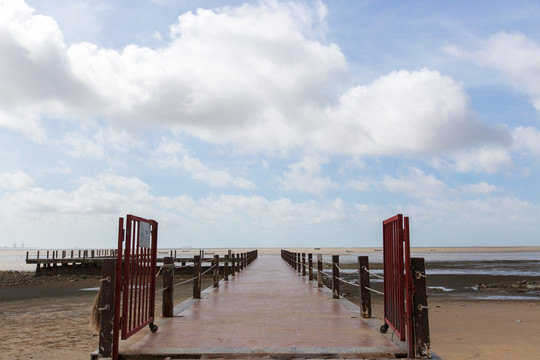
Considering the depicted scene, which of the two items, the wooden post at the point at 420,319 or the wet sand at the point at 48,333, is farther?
the wet sand at the point at 48,333

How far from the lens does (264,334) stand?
6.59 metres

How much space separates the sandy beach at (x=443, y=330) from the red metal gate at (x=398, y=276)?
2.41 metres

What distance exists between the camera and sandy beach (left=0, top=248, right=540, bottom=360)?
8.22 metres

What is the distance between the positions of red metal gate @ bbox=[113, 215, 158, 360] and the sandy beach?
7.34 feet

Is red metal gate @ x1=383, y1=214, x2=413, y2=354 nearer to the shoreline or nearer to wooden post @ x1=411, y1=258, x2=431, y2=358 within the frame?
wooden post @ x1=411, y1=258, x2=431, y2=358

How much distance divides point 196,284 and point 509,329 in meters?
7.32

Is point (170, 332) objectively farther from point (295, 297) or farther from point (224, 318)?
point (295, 297)

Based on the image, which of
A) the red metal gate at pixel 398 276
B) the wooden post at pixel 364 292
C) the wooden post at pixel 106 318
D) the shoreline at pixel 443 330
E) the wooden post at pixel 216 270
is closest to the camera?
the wooden post at pixel 106 318

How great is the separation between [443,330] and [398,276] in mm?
6254

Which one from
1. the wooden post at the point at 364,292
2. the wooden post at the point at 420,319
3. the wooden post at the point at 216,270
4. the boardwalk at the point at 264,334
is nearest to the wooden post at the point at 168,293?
the boardwalk at the point at 264,334

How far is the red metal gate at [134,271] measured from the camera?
5289 mm

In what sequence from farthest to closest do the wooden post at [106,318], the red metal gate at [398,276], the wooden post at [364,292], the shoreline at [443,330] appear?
the shoreline at [443,330] → the wooden post at [364,292] → the red metal gate at [398,276] → the wooden post at [106,318]

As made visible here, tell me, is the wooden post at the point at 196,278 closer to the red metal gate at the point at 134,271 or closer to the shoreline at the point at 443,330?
the shoreline at the point at 443,330

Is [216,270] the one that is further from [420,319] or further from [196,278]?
[420,319]
